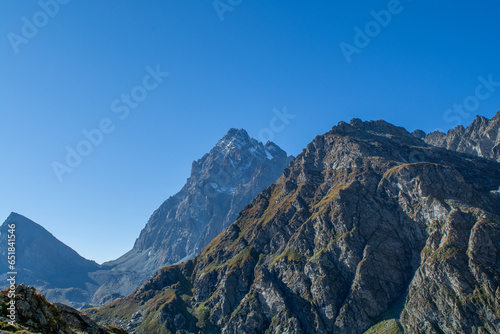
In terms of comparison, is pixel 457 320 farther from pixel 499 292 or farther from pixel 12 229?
pixel 12 229

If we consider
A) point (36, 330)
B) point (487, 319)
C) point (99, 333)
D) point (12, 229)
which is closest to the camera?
point (36, 330)

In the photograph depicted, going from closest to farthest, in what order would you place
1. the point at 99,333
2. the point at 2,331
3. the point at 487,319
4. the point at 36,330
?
the point at 2,331 < the point at 36,330 < the point at 99,333 < the point at 487,319

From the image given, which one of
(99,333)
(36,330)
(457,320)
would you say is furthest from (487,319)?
(36,330)

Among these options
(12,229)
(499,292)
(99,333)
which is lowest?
(99,333)

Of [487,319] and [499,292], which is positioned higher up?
[499,292]

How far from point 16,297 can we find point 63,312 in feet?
52.8

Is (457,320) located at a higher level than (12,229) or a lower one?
higher

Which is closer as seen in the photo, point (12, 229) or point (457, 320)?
point (12, 229)

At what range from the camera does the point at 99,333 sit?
62031 millimetres

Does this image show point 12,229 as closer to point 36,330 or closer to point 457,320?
point 36,330

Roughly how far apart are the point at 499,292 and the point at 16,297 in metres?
234

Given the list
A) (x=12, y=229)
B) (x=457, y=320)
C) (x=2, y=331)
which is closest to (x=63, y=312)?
(x=12, y=229)

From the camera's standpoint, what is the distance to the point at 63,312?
204 ft

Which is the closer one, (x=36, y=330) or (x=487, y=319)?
(x=36, y=330)
